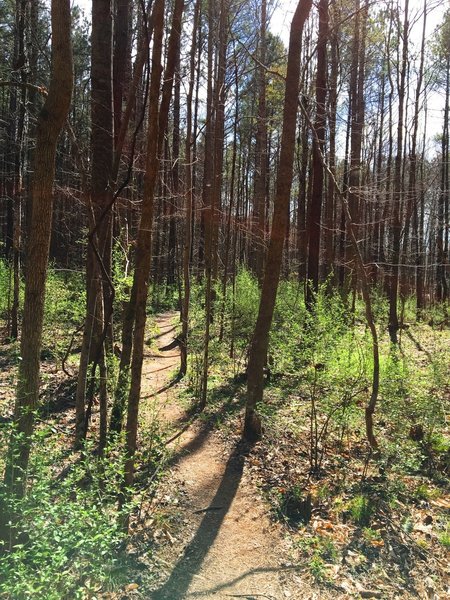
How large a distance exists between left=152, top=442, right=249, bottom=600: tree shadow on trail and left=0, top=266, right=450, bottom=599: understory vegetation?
0.22m

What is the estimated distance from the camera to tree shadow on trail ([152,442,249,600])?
147 inches

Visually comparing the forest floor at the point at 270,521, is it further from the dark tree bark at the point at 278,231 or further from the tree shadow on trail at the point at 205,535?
the dark tree bark at the point at 278,231

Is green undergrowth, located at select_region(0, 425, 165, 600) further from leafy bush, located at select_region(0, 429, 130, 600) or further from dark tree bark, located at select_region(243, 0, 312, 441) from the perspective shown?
dark tree bark, located at select_region(243, 0, 312, 441)

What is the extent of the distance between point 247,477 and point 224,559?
150 cm

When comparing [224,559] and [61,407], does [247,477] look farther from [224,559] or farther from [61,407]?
[61,407]

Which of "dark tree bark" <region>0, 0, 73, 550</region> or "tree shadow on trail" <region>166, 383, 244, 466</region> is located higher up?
"dark tree bark" <region>0, 0, 73, 550</region>

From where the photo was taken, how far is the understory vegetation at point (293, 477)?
308 centimetres

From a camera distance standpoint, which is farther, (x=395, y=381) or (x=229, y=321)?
(x=229, y=321)

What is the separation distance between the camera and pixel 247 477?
222 inches

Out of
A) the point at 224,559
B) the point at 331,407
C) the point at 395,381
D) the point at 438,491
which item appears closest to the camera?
the point at 224,559

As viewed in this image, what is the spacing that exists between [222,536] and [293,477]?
144 cm

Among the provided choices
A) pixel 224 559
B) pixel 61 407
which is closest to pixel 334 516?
pixel 224 559

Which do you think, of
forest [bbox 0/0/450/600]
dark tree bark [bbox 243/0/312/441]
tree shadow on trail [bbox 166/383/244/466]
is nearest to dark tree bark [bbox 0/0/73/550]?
forest [bbox 0/0/450/600]

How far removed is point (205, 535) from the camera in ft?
14.8
